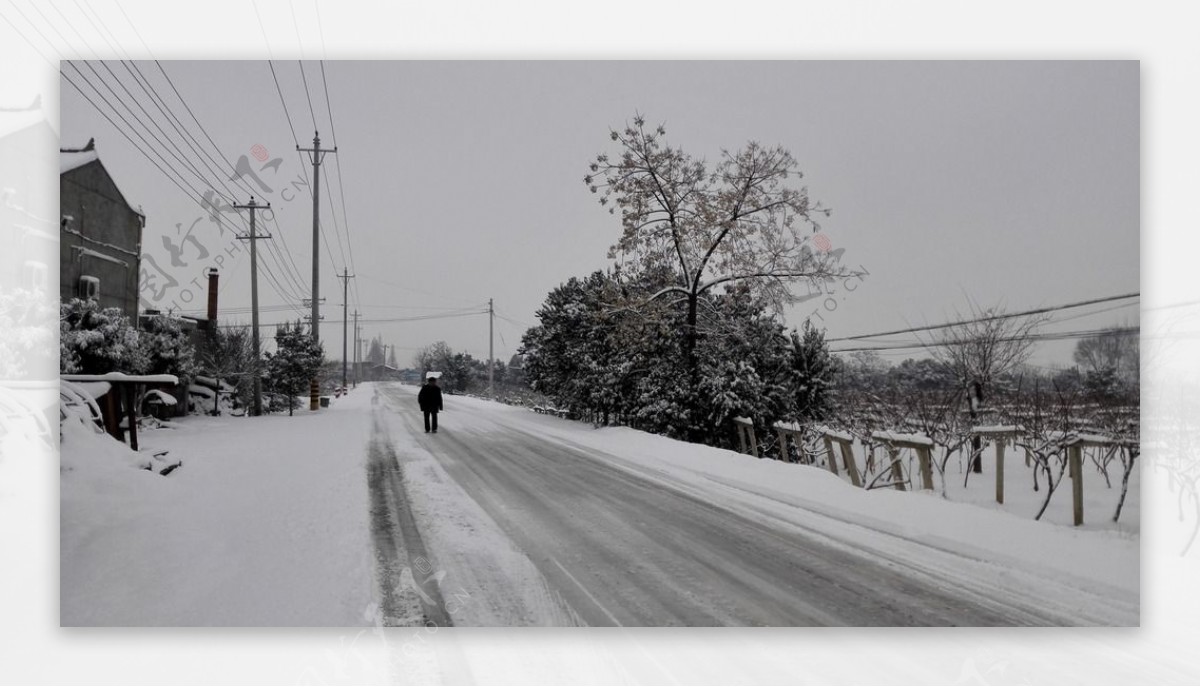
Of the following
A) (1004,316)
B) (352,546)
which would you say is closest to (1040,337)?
(1004,316)

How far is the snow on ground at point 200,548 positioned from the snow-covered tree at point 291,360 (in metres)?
13.1

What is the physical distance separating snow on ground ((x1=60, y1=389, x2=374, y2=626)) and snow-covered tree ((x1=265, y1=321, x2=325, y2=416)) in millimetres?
13119

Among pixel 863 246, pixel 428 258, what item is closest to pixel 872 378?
pixel 863 246

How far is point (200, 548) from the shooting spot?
3.42 metres

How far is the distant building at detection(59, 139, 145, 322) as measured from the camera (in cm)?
390

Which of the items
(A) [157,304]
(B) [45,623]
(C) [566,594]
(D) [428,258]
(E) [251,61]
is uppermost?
(E) [251,61]

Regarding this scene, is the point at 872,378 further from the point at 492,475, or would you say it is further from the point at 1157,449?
the point at 492,475

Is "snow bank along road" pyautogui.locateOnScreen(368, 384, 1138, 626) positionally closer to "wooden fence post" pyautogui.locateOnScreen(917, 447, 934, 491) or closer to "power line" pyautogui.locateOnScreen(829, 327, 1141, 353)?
"wooden fence post" pyautogui.locateOnScreen(917, 447, 934, 491)

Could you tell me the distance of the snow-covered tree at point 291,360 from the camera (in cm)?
1722

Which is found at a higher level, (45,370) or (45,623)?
(45,370)

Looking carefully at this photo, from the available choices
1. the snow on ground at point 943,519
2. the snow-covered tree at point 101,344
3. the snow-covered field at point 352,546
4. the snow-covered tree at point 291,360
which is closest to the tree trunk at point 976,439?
the snow on ground at point 943,519

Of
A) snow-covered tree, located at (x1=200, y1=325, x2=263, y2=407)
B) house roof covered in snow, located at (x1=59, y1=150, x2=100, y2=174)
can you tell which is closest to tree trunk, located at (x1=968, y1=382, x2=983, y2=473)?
house roof covered in snow, located at (x1=59, y1=150, x2=100, y2=174)

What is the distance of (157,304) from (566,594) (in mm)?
4147

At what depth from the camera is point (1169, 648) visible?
A: 2.79 metres
